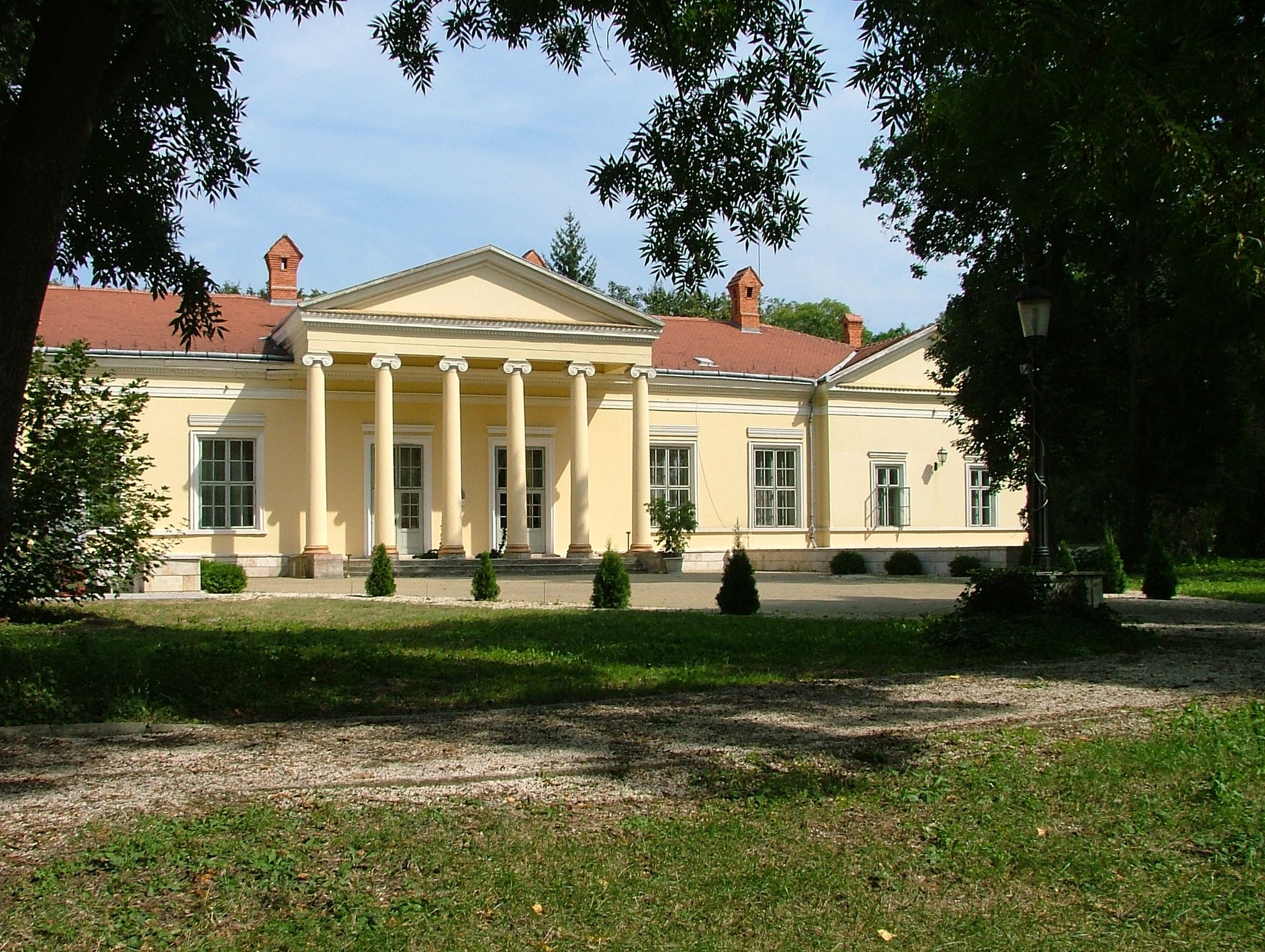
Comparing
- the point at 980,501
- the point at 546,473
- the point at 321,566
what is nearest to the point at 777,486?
the point at 980,501

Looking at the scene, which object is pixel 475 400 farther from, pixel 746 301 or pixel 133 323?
pixel 746 301

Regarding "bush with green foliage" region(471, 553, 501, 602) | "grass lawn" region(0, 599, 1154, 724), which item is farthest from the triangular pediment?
"grass lawn" region(0, 599, 1154, 724)

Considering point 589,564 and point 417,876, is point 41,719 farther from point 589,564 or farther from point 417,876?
point 589,564

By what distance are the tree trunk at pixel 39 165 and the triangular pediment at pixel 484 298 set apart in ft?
68.7

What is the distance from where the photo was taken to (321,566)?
1035 inches

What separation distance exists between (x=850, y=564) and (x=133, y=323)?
18.5m

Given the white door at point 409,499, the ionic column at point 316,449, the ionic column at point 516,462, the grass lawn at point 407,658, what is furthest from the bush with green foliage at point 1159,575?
the white door at point 409,499

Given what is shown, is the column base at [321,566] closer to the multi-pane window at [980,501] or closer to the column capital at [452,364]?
the column capital at [452,364]

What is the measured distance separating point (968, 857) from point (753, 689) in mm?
3889

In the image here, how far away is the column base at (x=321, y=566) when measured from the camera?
86.2ft

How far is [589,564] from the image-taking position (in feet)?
93.0

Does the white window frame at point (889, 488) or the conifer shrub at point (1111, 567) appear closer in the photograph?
the conifer shrub at point (1111, 567)

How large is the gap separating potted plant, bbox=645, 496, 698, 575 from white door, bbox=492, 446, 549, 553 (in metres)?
2.98

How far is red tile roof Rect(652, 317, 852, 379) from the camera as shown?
33906mm
